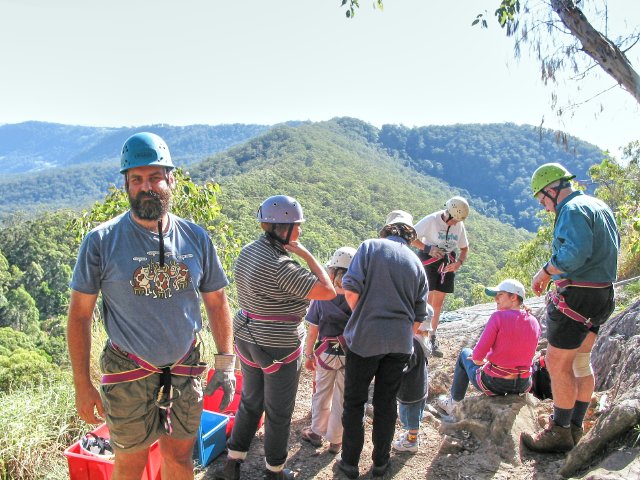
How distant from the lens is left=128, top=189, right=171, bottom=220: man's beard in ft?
7.66

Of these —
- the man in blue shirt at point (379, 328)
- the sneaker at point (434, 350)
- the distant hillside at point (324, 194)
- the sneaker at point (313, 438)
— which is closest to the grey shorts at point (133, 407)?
the man in blue shirt at point (379, 328)

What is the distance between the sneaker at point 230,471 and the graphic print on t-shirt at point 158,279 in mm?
1490

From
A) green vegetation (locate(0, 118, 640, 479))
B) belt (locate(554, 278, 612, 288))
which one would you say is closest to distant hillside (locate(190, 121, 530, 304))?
green vegetation (locate(0, 118, 640, 479))

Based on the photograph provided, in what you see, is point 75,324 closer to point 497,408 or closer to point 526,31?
point 497,408

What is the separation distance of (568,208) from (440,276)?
7.93 feet

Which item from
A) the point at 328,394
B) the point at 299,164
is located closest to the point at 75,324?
the point at 328,394

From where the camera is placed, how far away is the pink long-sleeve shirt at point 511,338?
366 cm

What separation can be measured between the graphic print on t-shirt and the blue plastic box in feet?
4.79

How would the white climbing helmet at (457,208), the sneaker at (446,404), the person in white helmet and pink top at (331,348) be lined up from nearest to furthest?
the person in white helmet and pink top at (331,348) < the sneaker at (446,404) < the white climbing helmet at (457,208)

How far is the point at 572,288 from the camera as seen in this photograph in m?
3.15

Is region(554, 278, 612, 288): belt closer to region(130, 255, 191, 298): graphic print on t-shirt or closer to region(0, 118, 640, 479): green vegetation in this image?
region(0, 118, 640, 479): green vegetation

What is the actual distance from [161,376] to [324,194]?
7167 cm

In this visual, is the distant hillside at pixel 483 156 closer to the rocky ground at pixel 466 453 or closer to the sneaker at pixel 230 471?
the rocky ground at pixel 466 453

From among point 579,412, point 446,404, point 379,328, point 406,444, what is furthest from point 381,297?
point 446,404
